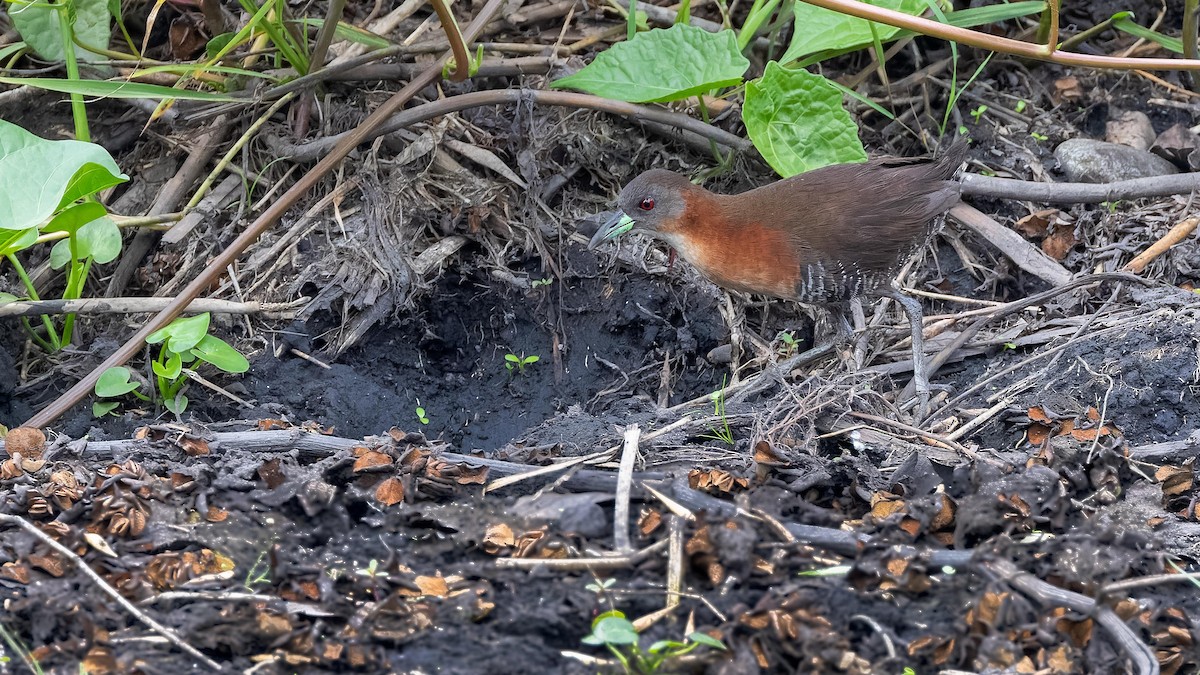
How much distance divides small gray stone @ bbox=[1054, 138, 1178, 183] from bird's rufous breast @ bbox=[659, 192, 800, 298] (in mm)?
1598

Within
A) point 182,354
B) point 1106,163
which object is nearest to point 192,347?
point 182,354

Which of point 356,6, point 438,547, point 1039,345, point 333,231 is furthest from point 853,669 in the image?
point 356,6

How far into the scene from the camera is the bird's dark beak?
441 cm

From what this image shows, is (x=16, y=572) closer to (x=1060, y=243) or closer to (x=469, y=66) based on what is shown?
(x=469, y=66)

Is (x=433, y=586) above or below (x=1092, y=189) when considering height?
above

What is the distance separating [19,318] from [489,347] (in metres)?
1.82

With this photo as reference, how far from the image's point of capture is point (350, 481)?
2.85 m

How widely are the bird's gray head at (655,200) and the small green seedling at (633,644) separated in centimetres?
241

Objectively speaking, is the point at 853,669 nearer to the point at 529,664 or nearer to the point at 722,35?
the point at 529,664

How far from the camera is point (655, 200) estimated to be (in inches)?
171

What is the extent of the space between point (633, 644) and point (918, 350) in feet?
7.30

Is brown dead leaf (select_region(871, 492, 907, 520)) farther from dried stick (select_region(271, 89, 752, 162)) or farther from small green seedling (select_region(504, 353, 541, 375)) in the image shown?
dried stick (select_region(271, 89, 752, 162))

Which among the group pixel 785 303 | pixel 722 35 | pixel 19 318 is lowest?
pixel 785 303

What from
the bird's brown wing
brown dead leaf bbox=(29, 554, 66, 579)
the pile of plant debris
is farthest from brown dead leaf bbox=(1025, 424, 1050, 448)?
brown dead leaf bbox=(29, 554, 66, 579)
